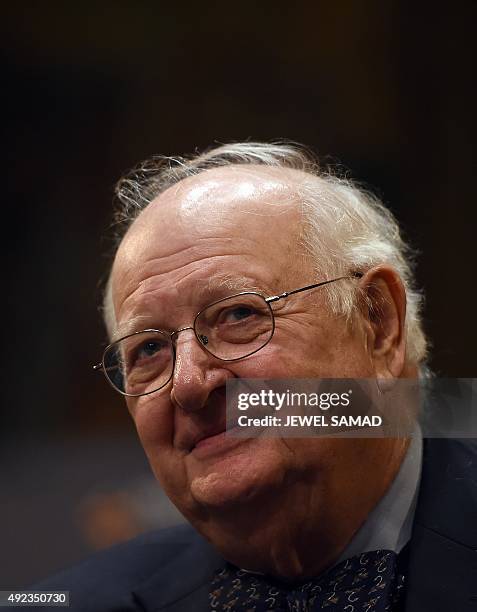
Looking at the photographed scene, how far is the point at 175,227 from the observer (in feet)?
4.86

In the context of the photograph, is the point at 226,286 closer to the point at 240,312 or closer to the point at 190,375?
the point at 240,312

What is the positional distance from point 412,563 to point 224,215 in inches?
26.9

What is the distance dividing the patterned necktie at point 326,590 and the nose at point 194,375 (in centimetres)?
37

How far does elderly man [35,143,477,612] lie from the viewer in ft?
4.37

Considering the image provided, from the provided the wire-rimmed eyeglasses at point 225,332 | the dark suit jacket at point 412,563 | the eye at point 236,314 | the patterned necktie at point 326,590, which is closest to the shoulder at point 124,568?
the dark suit jacket at point 412,563

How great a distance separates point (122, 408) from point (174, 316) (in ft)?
1.50

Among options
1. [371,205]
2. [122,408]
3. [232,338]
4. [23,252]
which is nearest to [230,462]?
[232,338]

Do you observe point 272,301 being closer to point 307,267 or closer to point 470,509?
point 307,267

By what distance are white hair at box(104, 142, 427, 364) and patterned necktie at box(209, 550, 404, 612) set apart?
407 millimetres

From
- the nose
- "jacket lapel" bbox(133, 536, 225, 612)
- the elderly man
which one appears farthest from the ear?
"jacket lapel" bbox(133, 536, 225, 612)

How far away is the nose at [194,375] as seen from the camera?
1332 millimetres

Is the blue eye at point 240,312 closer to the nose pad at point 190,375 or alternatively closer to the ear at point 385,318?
the nose pad at point 190,375

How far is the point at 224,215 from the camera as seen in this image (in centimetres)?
145

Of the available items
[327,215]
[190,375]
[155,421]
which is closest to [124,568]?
[155,421]
